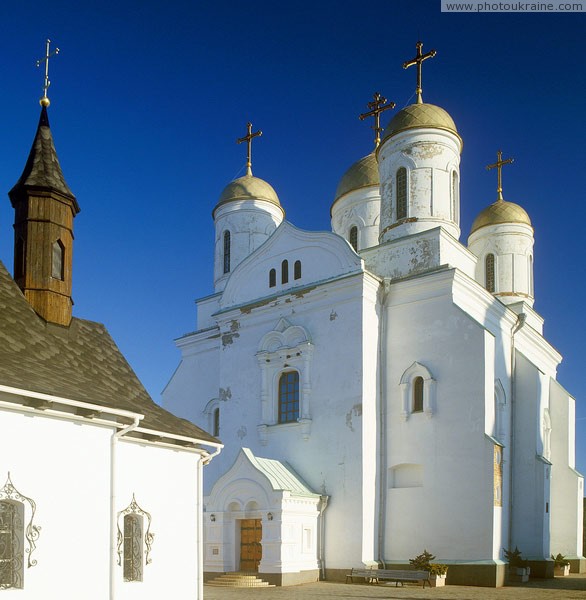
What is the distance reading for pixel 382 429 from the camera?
20.2 meters

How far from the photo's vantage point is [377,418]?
66.4ft

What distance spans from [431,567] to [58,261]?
1158 centimetres

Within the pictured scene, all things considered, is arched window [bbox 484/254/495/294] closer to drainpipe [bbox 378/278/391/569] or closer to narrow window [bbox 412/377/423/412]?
drainpipe [bbox 378/278/391/569]

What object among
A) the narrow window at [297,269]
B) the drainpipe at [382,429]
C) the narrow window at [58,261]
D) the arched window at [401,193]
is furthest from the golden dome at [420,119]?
the narrow window at [58,261]

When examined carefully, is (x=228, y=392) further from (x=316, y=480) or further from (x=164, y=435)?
(x=164, y=435)

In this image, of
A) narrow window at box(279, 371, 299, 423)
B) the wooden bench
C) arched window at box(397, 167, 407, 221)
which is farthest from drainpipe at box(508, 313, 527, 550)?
narrow window at box(279, 371, 299, 423)

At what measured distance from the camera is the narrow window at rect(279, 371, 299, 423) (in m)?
21.4

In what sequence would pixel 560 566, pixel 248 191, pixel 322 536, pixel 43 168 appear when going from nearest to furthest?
pixel 43 168
pixel 322 536
pixel 560 566
pixel 248 191

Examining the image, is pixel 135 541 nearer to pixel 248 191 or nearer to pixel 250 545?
pixel 250 545

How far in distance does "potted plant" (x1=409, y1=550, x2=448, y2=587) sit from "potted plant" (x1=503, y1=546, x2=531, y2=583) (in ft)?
7.76

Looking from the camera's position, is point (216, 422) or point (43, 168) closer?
point (43, 168)

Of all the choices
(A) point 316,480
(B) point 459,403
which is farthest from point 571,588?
(A) point 316,480

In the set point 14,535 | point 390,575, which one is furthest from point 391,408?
point 14,535

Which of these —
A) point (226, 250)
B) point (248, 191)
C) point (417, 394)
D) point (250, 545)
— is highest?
point (248, 191)
